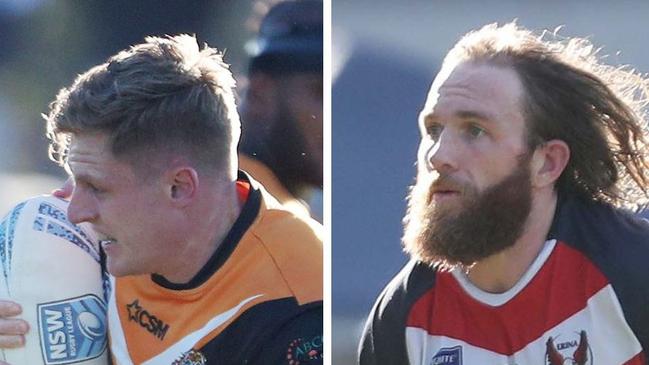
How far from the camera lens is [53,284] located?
219 centimetres

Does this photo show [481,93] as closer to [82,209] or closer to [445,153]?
[445,153]

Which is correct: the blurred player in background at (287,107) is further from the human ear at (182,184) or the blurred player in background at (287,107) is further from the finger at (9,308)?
the finger at (9,308)

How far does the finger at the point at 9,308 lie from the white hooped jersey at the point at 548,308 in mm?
720

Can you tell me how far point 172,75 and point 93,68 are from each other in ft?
0.71

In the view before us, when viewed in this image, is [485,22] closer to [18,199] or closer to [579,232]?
[579,232]

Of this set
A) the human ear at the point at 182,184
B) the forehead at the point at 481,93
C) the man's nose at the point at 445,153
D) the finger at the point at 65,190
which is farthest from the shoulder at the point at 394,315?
the finger at the point at 65,190

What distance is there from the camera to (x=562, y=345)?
209 cm

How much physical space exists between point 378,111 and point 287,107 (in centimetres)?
19

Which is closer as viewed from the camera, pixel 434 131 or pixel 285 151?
pixel 434 131

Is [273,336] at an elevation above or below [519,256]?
below

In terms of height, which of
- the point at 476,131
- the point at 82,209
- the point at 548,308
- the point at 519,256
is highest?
the point at 476,131

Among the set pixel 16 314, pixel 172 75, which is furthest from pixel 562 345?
pixel 16 314

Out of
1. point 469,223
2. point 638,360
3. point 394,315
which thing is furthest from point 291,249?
point 638,360

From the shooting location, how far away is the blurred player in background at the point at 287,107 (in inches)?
88.7
